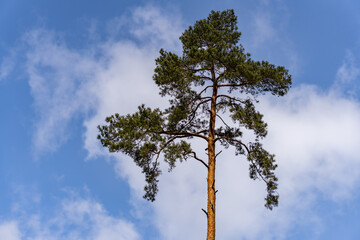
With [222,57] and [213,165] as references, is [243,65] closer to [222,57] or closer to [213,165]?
[222,57]

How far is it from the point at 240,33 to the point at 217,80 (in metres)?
3.23

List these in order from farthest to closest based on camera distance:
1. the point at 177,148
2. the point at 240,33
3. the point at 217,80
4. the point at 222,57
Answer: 1. the point at 240,33
2. the point at 217,80
3. the point at 222,57
4. the point at 177,148

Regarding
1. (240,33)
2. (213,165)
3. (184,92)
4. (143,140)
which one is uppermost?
(240,33)

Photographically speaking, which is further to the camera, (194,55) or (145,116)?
(194,55)

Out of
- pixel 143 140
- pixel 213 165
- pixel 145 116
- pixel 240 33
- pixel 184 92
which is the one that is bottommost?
pixel 213 165

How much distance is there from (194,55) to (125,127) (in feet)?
14.1

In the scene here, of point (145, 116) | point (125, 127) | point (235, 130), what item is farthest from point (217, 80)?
point (125, 127)

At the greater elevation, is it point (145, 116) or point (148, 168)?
point (145, 116)

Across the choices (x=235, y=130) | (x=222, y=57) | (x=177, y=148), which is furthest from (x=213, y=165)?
(x=222, y=57)

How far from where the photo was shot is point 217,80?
13766mm

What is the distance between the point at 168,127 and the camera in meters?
13.4

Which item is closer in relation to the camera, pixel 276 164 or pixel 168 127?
pixel 276 164

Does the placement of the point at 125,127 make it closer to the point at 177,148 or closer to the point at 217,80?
the point at 177,148

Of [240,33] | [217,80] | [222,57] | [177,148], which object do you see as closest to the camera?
[177,148]
